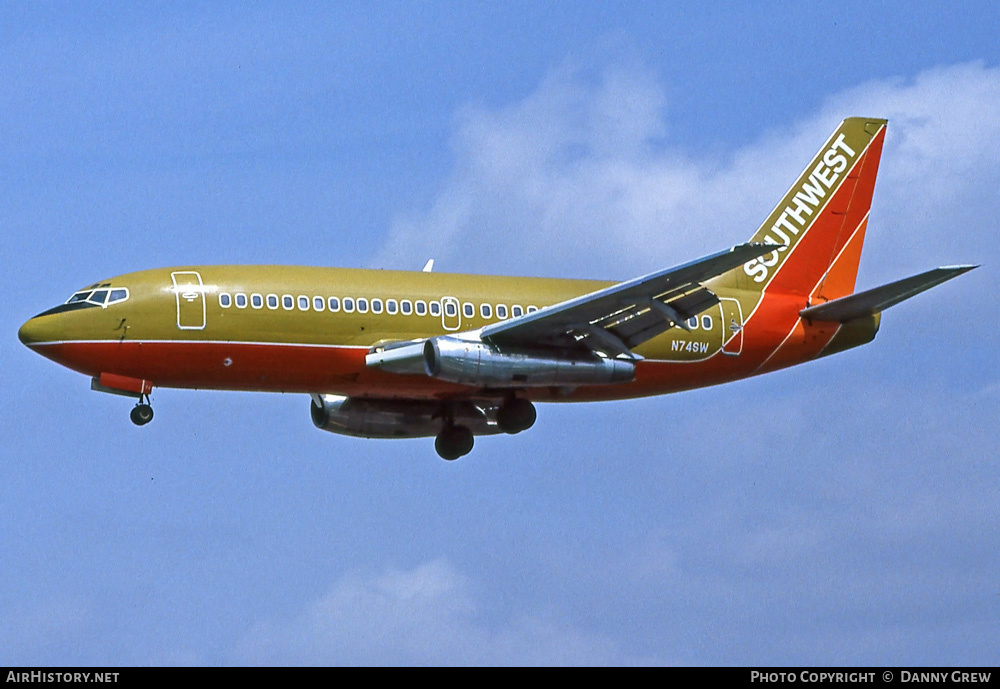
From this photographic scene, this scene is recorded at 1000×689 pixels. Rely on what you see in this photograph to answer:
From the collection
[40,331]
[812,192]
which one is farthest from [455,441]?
[812,192]

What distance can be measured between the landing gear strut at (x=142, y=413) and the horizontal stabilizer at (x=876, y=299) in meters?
21.2

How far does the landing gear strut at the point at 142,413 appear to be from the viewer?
53375 mm

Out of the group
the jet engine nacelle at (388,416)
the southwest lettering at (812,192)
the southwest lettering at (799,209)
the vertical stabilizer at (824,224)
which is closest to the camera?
the jet engine nacelle at (388,416)

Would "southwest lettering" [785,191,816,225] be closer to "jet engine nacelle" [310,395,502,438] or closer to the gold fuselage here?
the gold fuselage

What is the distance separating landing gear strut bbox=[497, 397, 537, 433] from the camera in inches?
2259

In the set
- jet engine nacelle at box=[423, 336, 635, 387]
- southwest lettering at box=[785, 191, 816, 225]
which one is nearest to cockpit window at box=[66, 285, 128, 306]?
jet engine nacelle at box=[423, 336, 635, 387]

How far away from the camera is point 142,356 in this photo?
5278 centimetres

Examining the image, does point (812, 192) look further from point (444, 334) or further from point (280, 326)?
point (280, 326)

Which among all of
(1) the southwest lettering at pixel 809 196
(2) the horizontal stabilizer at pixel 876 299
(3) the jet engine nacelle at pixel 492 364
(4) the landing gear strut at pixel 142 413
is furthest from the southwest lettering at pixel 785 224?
(4) the landing gear strut at pixel 142 413

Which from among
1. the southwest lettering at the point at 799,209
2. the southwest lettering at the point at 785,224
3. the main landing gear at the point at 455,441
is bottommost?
the main landing gear at the point at 455,441

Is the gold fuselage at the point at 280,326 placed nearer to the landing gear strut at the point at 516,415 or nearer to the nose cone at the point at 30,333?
the nose cone at the point at 30,333

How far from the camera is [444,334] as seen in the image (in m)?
55.8

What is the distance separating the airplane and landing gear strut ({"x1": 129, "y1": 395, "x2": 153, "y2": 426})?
0.23 ft
